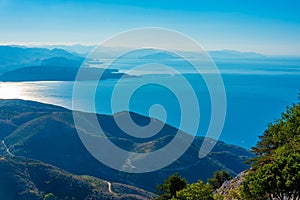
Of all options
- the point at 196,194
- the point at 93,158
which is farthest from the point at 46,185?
the point at 196,194

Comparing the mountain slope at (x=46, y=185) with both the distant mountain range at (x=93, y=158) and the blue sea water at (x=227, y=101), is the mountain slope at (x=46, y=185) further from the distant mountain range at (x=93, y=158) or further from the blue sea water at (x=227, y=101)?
the blue sea water at (x=227, y=101)

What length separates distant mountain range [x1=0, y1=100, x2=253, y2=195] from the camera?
2516 inches

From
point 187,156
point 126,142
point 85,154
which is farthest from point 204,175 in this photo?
point 85,154

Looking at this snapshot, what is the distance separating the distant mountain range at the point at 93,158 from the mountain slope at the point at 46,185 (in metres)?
12.5

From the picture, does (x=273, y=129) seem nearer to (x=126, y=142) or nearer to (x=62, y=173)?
(x=62, y=173)

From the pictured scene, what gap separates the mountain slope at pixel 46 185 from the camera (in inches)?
1698

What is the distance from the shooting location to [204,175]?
210 ft

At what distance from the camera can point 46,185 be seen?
46.5 metres

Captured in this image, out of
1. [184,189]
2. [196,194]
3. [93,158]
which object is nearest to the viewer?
[196,194]

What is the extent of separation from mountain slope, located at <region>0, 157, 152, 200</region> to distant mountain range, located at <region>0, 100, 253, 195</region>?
12.5 meters

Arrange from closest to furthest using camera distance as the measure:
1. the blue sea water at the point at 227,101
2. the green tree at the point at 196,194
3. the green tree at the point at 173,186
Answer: the green tree at the point at 196,194 → the green tree at the point at 173,186 → the blue sea water at the point at 227,101

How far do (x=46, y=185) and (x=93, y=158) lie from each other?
24.6 m

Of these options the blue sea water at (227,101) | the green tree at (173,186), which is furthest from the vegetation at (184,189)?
the blue sea water at (227,101)

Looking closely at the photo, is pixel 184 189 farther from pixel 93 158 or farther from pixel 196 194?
pixel 93 158
